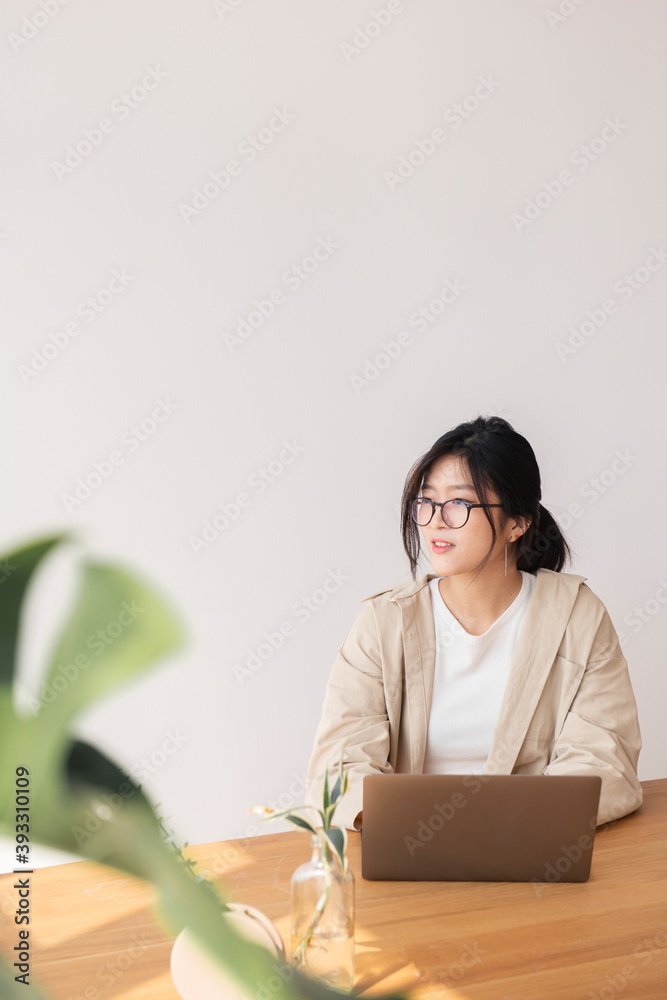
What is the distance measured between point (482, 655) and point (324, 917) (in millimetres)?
986

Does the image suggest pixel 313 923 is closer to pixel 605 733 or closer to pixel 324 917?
pixel 324 917

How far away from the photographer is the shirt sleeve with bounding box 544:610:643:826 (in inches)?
62.2

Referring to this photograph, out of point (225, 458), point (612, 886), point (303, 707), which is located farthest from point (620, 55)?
point (612, 886)

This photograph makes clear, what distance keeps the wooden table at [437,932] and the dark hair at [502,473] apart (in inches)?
32.9

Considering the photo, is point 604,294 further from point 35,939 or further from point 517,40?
point 35,939

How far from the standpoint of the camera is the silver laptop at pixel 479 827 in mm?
1214

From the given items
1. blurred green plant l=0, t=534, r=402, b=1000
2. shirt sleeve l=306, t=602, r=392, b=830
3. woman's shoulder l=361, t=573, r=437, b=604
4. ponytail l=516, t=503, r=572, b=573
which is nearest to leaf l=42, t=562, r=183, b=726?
blurred green plant l=0, t=534, r=402, b=1000

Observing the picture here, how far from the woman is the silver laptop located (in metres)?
0.37

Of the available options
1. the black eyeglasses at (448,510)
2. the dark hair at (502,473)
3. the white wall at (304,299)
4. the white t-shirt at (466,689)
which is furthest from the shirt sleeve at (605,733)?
the white wall at (304,299)

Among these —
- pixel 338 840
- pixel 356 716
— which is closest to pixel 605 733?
pixel 356 716

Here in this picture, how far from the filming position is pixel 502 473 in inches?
77.6

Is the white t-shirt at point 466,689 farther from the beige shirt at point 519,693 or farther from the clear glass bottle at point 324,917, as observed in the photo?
the clear glass bottle at point 324,917

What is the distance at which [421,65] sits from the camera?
2750 mm

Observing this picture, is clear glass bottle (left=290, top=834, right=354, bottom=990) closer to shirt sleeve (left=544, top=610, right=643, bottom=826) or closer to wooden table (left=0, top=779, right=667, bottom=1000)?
wooden table (left=0, top=779, right=667, bottom=1000)
